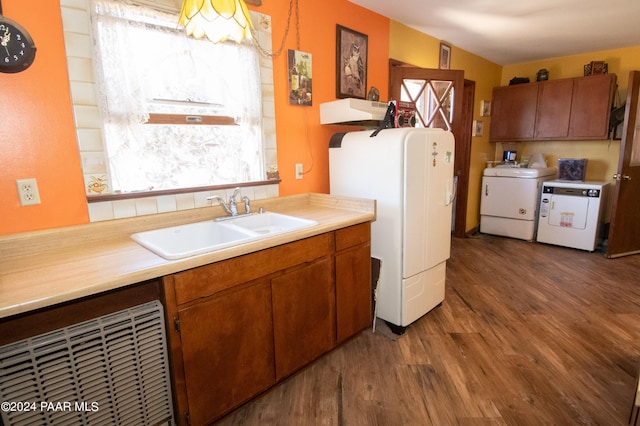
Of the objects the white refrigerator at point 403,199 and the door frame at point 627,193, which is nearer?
the white refrigerator at point 403,199

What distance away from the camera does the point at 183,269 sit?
1275 mm

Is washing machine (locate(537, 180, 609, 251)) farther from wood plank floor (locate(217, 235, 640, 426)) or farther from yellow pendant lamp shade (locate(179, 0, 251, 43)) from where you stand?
yellow pendant lamp shade (locate(179, 0, 251, 43))

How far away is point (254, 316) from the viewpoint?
1.56 metres

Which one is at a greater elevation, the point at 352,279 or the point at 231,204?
the point at 231,204

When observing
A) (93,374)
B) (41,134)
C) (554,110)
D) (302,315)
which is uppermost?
(554,110)

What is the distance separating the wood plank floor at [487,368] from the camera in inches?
63.4

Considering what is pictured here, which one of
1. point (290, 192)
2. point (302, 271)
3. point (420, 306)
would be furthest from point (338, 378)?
point (290, 192)

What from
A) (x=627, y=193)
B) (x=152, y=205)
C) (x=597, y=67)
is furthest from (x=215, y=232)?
(x=597, y=67)

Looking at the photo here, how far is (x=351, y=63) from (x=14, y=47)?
2160 mm

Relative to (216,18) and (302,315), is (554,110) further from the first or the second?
(216,18)

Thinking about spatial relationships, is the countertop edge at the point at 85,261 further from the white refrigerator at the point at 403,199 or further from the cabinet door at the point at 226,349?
the white refrigerator at the point at 403,199

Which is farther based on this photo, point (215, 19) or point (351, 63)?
point (351, 63)

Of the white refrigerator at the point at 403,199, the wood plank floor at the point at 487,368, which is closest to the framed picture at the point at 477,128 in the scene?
the wood plank floor at the point at 487,368

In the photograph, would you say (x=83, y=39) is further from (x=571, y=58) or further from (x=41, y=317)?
(x=571, y=58)
